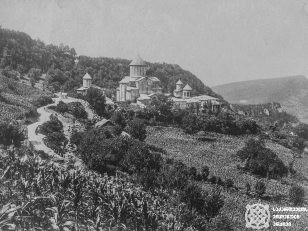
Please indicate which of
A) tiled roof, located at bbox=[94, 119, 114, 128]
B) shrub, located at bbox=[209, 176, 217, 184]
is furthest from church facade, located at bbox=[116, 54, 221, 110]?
shrub, located at bbox=[209, 176, 217, 184]

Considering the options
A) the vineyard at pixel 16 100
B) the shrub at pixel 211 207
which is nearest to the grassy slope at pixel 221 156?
the shrub at pixel 211 207

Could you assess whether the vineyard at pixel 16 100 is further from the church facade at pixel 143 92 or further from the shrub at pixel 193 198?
the shrub at pixel 193 198

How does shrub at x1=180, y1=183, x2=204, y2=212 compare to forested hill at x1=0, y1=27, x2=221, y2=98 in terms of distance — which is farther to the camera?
forested hill at x1=0, y1=27, x2=221, y2=98

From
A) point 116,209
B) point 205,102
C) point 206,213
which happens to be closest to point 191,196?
point 206,213

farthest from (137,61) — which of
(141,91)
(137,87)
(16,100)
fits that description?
(16,100)

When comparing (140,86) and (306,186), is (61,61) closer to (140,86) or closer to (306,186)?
(140,86)

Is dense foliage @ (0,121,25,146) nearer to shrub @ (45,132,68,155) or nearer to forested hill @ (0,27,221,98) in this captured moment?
shrub @ (45,132,68,155)
